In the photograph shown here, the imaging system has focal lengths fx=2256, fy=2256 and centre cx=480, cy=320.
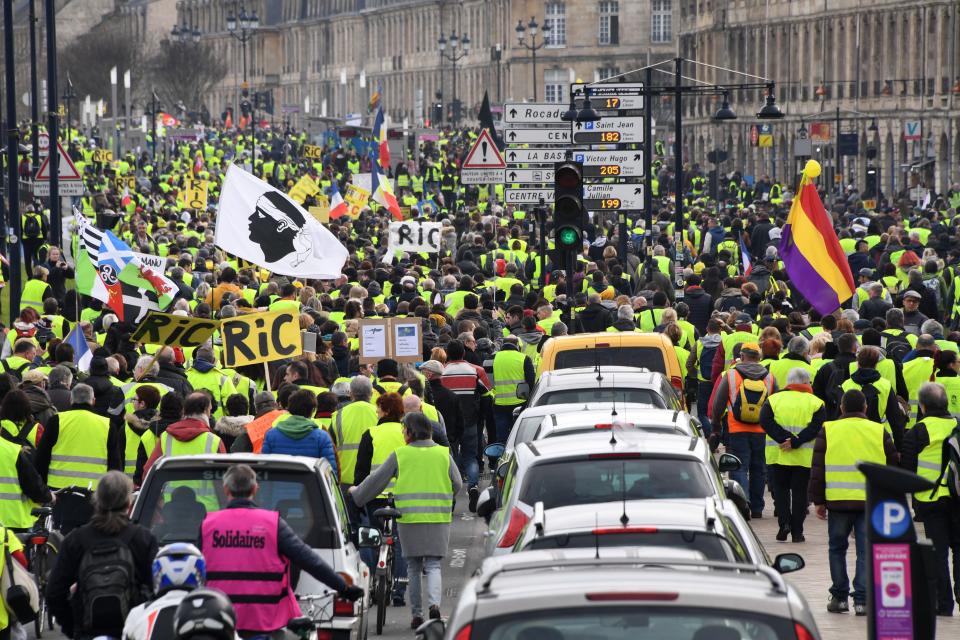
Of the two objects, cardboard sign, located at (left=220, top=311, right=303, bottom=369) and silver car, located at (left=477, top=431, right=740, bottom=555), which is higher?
cardboard sign, located at (left=220, top=311, right=303, bottom=369)

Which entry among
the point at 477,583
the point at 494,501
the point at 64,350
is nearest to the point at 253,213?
the point at 64,350

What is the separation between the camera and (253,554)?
29.7 ft

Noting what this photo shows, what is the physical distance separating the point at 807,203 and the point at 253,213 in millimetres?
5423

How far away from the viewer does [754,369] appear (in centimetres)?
1636

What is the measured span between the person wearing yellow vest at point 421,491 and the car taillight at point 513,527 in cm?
195

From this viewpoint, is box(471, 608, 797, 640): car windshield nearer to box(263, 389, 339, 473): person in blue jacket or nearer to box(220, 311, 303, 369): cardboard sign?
box(263, 389, 339, 473): person in blue jacket

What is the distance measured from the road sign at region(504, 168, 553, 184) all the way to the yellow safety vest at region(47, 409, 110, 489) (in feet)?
47.8

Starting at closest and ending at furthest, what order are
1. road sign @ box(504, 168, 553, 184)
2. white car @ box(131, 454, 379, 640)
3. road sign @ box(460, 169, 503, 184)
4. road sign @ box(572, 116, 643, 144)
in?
white car @ box(131, 454, 379, 640) → road sign @ box(504, 168, 553, 184) → road sign @ box(572, 116, 643, 144) → road sign @ box(460, 169, 503, 184)

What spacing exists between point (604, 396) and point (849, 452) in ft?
7.36

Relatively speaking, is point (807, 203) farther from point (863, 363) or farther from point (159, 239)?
point (159, 239)

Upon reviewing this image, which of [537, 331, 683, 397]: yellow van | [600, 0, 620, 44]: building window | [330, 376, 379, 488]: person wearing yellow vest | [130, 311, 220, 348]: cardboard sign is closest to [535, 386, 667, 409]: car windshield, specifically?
[330, 376, 379, 488]: person wearing yellow vest

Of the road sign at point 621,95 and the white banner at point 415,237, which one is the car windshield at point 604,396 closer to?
the white banner at point 415,237

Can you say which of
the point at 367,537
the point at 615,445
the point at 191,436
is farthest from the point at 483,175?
the point at 615,445

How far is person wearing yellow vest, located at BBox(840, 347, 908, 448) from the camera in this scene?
14.4 m
